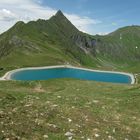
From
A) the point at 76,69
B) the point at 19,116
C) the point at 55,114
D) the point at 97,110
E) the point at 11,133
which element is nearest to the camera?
the point at 11,133

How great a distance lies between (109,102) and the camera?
1126 inches

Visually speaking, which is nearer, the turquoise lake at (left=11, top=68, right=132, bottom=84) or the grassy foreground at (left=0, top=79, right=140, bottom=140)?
the grassy foreground at (left=0, top=79, right=140, bottom=140)

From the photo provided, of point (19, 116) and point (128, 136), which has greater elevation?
point (19, 116)

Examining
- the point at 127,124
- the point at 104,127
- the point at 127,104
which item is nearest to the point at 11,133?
the point at 104,127

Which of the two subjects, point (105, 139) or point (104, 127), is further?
point (104, 127)

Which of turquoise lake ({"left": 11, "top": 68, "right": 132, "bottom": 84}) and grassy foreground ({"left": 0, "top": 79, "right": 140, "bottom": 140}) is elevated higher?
grassy foreground ({"left": 0, "top": 79, "right": 140, "bottom": 140})

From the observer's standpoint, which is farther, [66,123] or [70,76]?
[70,76]

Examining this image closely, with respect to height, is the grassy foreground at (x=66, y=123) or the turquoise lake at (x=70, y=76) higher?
the grassy foreground at (x=66, y=123)

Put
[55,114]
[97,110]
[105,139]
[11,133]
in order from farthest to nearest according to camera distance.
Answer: [97,110] → [55,114] → [105,139] → [11,133]

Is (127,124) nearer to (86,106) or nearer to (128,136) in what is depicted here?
(128,136)

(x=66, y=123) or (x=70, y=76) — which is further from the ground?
(x=66, y=123)

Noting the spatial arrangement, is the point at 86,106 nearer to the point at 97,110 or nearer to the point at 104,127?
the point at 97,110

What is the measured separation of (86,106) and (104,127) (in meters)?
6.50

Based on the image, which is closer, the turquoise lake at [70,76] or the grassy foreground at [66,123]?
the grassy foreground at [66,123]
